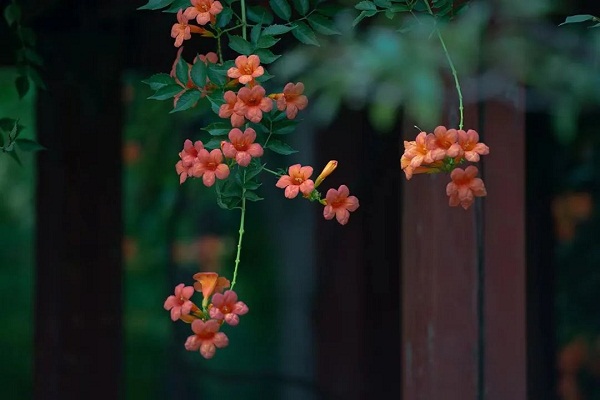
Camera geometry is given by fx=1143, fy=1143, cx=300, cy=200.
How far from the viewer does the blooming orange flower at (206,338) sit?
111 centimetres

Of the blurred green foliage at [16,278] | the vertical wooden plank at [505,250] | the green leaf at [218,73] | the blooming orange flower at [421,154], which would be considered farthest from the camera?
the blurred green foliage at [16,278]

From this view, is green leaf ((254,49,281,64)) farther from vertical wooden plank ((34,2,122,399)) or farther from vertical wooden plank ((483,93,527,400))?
vertical wooden plank ((34,2,122,399))

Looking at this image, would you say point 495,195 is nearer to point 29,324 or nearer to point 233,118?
point 233,118

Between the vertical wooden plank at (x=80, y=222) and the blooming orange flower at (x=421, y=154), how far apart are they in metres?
1.17

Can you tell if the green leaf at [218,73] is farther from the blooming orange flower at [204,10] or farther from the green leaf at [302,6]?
the green leaf at [302,6]

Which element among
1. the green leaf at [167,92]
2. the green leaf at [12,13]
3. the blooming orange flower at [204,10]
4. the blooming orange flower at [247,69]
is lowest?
the green leaf at [167,92]

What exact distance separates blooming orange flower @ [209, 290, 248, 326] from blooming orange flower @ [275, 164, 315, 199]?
0.38 ft

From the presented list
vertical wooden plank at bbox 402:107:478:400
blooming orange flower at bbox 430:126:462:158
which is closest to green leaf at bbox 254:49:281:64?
blooming orange flower at bbox 430:126:462:158

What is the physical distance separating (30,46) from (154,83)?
0.62 m

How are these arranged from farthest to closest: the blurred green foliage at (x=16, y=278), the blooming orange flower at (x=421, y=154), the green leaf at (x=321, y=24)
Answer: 1. the blurred green foliage at (x=16, y=278)
2. the green leaf at (x=321, y=24)
3. the blooming orange flower at (x=421, y=154)

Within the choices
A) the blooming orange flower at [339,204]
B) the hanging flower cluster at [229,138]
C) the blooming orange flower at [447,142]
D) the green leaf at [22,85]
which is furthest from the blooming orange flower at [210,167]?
the green leaf at [22,85]

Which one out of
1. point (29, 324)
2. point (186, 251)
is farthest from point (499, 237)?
point (29, 324)

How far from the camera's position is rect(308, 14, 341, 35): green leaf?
129cm

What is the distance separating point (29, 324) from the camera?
11.8 feet
